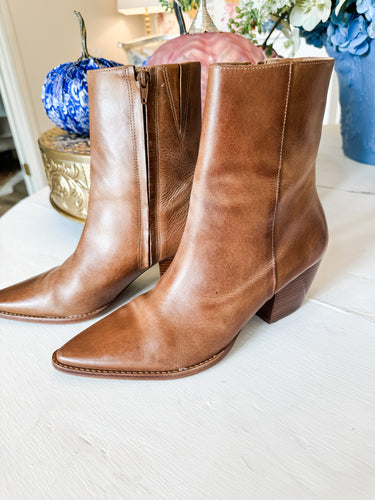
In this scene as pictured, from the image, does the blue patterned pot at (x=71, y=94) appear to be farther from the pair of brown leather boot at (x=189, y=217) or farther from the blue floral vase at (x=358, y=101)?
the blue floral vase at (x=358, y=101)

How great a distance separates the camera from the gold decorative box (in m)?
0.66

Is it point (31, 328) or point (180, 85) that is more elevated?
point (180, 85)

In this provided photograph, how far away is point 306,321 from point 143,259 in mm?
224

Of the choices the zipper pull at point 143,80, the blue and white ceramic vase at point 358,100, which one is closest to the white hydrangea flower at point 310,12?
the blue and white ceramic vase at point 358,100

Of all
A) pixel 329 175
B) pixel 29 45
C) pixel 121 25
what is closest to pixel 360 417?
pixel 329 175

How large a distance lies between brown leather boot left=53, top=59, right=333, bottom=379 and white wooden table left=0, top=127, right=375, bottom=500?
0.03 meters

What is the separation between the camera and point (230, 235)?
0.39 m

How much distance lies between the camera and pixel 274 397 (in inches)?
13.9

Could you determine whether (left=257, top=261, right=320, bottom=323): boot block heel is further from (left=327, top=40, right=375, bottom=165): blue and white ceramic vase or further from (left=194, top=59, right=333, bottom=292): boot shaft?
(left=327, top=40, right=375, bottom=165): blue and white ceramic vase

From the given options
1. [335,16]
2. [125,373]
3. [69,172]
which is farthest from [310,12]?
[125,373]

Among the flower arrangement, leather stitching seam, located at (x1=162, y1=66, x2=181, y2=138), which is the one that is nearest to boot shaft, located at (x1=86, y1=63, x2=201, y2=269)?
leather stitching seam, located at (x1=162, y1=66, x2=181, y2=138)

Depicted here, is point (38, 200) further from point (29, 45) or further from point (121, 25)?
point (121, 25)

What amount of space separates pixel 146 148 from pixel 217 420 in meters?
0.31

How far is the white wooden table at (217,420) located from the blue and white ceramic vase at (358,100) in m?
0.51
